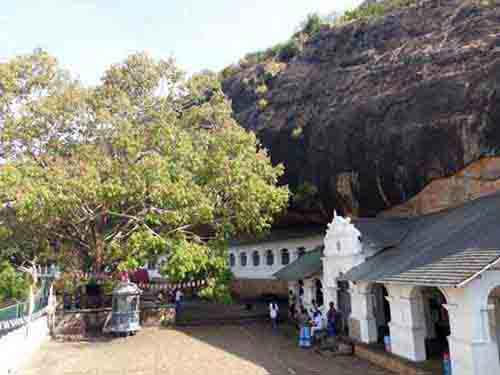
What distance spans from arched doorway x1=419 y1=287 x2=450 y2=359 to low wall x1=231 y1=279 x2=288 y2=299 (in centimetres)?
1433

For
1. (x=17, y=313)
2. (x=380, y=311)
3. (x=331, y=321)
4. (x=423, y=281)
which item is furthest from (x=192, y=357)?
(x=423, y=281)

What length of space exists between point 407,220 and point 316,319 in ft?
17.8

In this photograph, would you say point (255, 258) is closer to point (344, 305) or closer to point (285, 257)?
point (285, 257)

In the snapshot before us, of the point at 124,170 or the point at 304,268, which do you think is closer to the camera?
the point at 124,170

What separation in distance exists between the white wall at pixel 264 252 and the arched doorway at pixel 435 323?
12.3 meters

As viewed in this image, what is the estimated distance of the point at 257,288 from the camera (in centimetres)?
3269

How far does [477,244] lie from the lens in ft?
36.9

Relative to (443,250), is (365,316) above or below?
below

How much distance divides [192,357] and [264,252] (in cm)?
1701

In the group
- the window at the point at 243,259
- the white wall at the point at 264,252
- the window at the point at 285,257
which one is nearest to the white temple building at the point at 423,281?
the white wall at the point at 264,252

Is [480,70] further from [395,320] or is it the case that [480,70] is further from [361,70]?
[395,320]

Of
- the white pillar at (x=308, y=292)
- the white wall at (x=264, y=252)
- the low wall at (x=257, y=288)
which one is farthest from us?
the low wall at (x=257, y=288)

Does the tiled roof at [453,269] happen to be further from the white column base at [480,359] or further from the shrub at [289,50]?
the shrub at [289,50]

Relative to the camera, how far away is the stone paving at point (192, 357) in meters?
14.1
